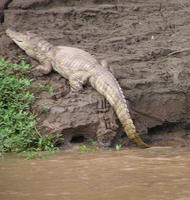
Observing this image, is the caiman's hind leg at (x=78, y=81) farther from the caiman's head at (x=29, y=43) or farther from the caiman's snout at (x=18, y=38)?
the caiman's snout at (x=18, y=38)

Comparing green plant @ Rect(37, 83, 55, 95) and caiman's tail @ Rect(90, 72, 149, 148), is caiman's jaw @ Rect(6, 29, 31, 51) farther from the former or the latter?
caiman's tail @ Rect(90, 72, 149, 148)

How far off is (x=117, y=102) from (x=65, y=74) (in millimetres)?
1436

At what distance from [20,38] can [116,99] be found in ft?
9.19

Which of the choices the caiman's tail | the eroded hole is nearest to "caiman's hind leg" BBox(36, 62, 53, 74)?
the caiman's tail

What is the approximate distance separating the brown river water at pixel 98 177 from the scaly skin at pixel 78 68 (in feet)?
3.48

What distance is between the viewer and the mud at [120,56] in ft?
17.3

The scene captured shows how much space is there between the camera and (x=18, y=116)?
16.7 ft

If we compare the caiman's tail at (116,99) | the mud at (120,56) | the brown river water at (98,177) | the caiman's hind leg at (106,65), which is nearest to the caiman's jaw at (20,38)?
the mud at (120,56)

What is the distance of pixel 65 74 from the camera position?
19.9ft

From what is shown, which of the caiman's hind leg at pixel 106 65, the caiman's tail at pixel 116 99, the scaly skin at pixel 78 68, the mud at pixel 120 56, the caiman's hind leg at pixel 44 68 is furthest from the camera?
the caiman's hind leg at pixel 44 68

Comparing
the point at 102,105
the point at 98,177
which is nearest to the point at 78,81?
the point at 102,105

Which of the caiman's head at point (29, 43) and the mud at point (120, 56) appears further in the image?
the caiman's head at point (29, 43)

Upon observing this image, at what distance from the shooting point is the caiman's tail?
194 inches

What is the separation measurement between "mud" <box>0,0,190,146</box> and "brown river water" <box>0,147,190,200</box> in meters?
1.19
